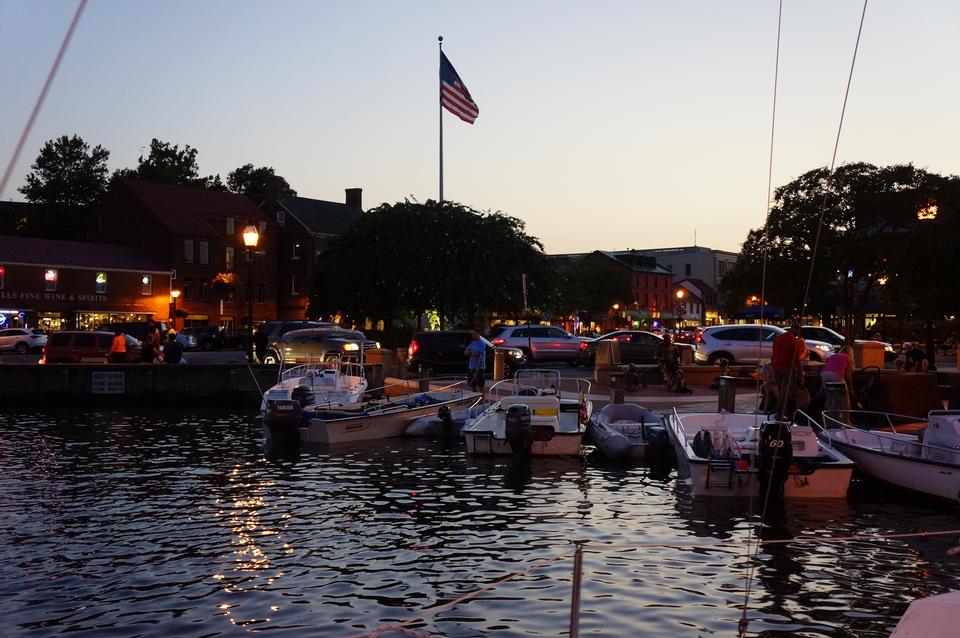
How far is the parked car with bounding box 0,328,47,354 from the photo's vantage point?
2345 inches

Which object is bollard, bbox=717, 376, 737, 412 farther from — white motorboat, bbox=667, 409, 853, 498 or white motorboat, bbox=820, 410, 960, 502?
white motorboat, bbox=667, 409, 853, 498

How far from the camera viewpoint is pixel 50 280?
2916 inches

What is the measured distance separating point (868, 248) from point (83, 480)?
52.1 meters

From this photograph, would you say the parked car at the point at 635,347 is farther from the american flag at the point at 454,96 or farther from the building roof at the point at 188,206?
the building roof at the point at 188,206

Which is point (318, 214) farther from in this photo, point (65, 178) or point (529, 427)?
point (529, 427)

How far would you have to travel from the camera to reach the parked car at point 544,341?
4672cm

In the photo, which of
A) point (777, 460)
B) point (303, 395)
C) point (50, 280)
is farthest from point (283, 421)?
point (50, 280)

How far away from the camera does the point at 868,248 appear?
2446 inches

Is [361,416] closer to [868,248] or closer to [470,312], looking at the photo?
[470,312]

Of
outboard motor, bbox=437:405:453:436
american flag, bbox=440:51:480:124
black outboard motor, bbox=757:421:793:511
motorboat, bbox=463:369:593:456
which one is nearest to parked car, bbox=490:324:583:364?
american flag, bbox=440:51:480:124

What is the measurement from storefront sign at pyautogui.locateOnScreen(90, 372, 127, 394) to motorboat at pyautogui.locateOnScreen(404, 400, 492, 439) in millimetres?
16834

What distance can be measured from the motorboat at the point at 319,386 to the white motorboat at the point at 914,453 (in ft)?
42.8

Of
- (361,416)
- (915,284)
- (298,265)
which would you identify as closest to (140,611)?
(361,416)

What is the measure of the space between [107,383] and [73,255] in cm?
4078
